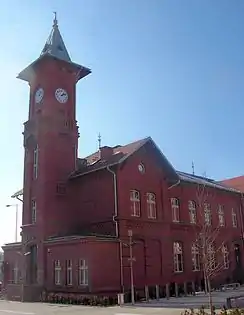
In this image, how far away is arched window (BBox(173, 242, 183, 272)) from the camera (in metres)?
31.4

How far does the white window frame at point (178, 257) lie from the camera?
103 feet

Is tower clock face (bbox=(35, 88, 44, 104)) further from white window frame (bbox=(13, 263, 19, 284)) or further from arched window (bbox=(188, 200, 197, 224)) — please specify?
arched window (bbox=(188, 200, 197, 224))

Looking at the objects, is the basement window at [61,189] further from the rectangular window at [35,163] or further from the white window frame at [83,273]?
the white window frame at [83,273]

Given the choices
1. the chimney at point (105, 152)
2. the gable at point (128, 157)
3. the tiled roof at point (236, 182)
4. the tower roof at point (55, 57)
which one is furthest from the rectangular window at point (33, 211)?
the tiled roof at point (236, 182)

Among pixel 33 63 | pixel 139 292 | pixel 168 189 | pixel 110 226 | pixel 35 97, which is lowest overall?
pixel 139 292

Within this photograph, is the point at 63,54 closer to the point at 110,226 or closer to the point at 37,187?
the point at 37,187

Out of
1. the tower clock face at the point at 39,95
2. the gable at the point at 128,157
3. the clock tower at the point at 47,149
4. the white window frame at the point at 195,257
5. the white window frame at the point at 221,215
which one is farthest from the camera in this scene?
the white window frame at the point at 221,215

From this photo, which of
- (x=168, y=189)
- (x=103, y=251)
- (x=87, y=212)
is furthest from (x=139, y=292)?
(x=168, y=189)

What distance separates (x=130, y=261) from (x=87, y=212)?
5253 mm

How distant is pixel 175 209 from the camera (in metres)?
33.1

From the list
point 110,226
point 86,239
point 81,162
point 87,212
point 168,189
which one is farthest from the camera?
→ point 81,162

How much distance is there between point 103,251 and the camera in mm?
25359

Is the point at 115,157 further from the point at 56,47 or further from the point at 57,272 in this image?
the point at 56,47

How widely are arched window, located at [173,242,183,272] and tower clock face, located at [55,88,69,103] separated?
45.3 feet
